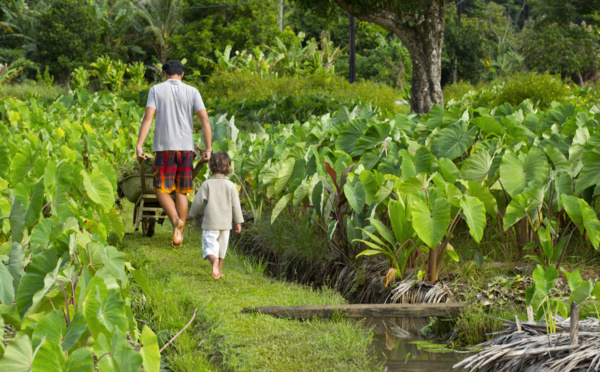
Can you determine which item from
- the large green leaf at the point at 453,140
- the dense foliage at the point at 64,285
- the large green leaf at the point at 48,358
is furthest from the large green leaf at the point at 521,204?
the large green leaf at the point at 48,358

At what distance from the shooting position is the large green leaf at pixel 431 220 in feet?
13.8

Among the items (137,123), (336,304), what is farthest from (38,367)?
(137,123)

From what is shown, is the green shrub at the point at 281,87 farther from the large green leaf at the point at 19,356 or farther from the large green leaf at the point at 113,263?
the large green leaf at the point at 19,356

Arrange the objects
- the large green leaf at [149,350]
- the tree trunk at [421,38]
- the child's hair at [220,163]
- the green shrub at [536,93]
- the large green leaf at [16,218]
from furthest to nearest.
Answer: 1. the green shrub at [536,93]
2. the tree trunk at [421,38]
3. the child's hair at [220,163]
4. the large green leaf at [16,218]
5. the large green leaf at [149,350]

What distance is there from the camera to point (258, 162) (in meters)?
6.86

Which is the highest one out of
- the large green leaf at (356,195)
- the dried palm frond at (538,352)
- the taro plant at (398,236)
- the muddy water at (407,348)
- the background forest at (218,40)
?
the background forest at (218,40)

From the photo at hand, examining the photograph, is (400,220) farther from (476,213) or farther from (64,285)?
(64,285)

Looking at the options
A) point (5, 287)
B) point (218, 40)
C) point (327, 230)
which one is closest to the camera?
point (5, 287)

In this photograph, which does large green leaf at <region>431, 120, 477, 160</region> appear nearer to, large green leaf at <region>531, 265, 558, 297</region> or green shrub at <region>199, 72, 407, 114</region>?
large green leaf at <region>531, 265, 558, 297</region>

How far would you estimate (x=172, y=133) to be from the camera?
606 cm

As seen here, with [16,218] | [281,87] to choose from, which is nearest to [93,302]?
[16,218]

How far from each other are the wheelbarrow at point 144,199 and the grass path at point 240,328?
1273mm

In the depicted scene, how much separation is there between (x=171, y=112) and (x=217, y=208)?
1.32 m

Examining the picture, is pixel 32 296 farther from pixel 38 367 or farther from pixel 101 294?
pixel 38 367
